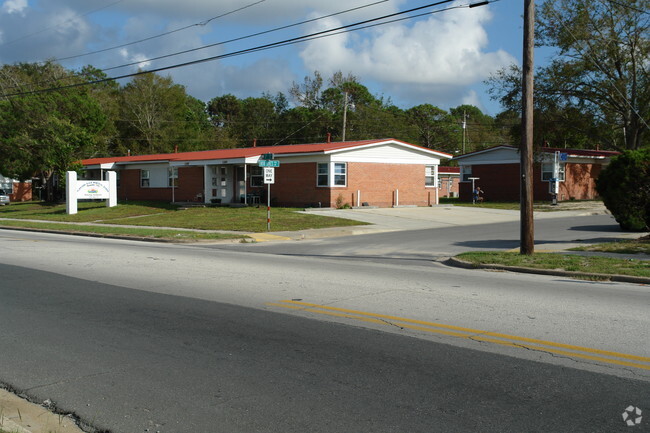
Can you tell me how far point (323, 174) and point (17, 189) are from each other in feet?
137

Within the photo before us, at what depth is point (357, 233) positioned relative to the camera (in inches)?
1000

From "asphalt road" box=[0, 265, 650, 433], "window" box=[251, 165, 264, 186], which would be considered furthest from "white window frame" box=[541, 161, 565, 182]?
"asphalt road" box=[0, 265, 650, 433]

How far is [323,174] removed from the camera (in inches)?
1395

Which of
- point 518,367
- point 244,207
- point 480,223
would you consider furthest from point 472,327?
point 244,207

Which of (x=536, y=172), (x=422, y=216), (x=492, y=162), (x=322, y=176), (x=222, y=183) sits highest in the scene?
(x=492, y=162)

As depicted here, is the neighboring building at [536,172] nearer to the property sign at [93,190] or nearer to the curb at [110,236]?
the property sign at [93,190]

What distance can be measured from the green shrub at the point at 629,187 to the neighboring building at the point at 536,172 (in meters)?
21.5

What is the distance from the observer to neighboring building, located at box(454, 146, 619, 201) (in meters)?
44.4

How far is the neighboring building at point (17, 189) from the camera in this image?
199 ft

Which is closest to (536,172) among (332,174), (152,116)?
(332,174)

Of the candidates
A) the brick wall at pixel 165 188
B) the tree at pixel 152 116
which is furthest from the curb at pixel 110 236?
the tree at pixel 152 116

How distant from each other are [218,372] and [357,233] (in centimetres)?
1960

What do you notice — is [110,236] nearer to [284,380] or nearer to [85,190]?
[85,190]

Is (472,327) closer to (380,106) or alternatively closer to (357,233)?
(357,233)
